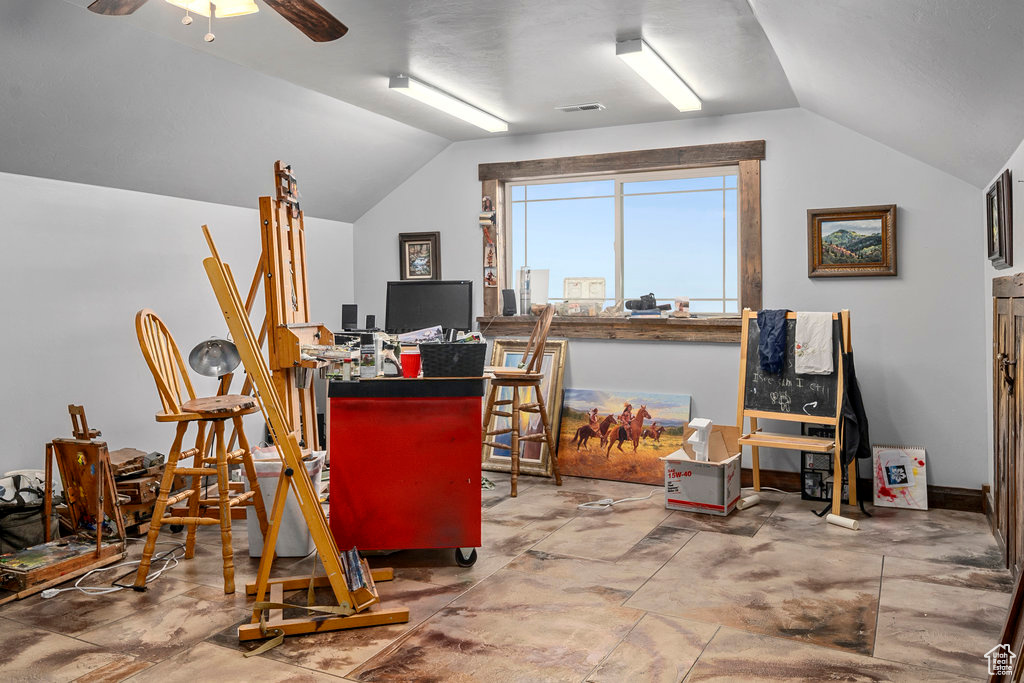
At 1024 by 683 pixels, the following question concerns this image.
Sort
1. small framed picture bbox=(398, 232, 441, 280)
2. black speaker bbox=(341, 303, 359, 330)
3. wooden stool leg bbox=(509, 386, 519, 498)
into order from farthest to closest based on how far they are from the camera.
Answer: small framed picture bbox=(398, 232, 441, 280), black speaker bbox=(341, 303, 359, 330), wooden stool leg bbox=(509, 386, 519, 498)

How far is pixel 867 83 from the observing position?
12.0 feet

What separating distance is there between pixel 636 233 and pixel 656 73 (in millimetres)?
1860

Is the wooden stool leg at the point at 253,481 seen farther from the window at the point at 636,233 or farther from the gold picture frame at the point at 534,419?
the window at the point at 636,233

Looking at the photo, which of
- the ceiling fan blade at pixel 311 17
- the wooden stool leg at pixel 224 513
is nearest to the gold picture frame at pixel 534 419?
the wooden stool leg at pixel 224 513

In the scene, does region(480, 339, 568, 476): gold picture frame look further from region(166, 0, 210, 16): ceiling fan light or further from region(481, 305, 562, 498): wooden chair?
region(166, 0, 210, 16): ceiling fan light

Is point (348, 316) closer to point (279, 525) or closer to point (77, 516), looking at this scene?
point (77, 516)

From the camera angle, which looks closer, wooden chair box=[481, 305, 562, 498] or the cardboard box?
the cardboard box

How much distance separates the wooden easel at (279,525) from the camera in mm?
2939

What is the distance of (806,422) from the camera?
4867 millimetres

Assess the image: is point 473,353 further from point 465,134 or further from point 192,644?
point 465,134

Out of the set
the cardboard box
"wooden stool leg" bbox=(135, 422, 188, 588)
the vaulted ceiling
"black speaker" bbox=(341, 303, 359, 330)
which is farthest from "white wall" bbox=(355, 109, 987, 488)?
"wooden stool leg" bbox=(135, 422, 188, 588)

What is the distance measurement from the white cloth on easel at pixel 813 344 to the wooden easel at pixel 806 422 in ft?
0.17

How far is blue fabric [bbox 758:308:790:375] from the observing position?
4.90 meters

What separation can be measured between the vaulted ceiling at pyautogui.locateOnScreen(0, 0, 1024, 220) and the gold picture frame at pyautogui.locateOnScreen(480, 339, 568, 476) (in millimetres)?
1800
